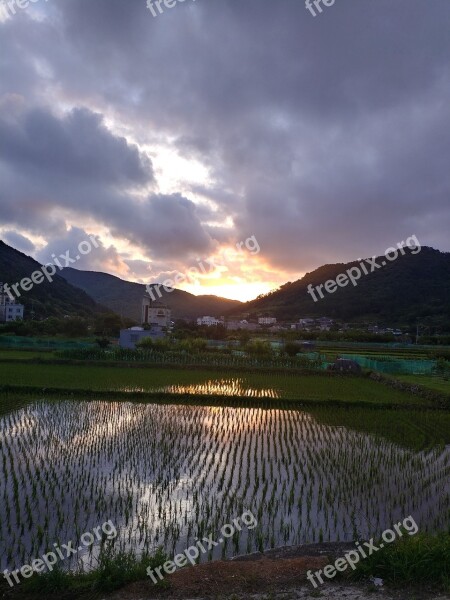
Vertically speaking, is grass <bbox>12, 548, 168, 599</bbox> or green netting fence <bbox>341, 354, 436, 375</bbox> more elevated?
green netting fence <bbox>341, 354, 436, 375</bbox>

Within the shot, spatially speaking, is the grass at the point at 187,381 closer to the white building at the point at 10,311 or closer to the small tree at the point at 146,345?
the small tree at the point at 146,345

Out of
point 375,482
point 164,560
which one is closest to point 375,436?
point 375,482

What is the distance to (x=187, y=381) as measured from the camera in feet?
72.0

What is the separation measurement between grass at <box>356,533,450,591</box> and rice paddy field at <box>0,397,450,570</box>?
1.05m

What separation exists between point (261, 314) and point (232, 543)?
110623mm

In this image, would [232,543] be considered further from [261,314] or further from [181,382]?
[261,314]

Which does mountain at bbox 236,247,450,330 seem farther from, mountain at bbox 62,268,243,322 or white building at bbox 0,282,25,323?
white building at bbox 0,282,25,323

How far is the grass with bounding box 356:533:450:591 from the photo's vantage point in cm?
464

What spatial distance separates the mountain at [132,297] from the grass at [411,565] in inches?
5122

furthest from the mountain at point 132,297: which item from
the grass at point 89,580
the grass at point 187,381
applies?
the grass at point 89,580

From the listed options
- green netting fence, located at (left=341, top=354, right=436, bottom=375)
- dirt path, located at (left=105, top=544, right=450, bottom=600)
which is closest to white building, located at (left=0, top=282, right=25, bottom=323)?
green netting fence, located at (left=341, top=354, right=436, bottom=375)

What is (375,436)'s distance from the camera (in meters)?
12.2

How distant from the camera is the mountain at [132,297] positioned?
14469 cm

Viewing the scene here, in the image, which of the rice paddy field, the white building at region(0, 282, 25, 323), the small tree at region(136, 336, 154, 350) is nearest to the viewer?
the rice paddy field
